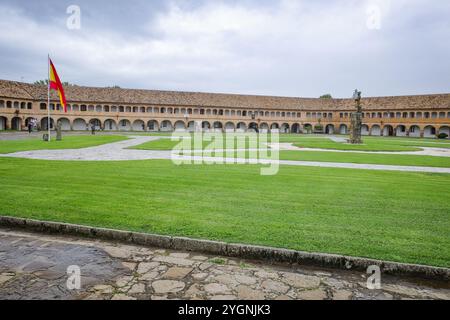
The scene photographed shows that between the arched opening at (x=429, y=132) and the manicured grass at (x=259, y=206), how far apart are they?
6161 cm

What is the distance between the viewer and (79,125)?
63906mm

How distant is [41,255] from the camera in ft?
16.0

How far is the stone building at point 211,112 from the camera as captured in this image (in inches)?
2322

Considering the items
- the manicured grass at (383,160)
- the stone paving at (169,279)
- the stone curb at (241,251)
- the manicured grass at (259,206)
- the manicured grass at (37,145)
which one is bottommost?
the stone paving at (169,279)

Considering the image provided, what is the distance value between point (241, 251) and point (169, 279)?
49.5 inches

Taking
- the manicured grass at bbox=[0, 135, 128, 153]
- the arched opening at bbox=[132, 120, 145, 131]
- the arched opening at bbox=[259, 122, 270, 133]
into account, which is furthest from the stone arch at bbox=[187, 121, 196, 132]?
the manicured grass at bbox=[0, 135, 128, 153]

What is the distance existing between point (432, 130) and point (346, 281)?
7138 centimetres

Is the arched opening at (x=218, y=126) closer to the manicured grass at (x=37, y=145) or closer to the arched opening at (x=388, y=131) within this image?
the arched opening at (x=388, y=131)

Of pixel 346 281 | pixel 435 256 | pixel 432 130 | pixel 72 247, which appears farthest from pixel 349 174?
pixel 432 130

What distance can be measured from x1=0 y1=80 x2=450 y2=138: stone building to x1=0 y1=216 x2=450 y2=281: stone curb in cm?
5768

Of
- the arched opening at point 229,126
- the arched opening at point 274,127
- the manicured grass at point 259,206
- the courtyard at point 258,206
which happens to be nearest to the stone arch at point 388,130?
the arched opening at point 274,127

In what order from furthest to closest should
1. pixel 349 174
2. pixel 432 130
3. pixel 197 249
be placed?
pixel 432 130
pixel 349 174
pixel 197 249
